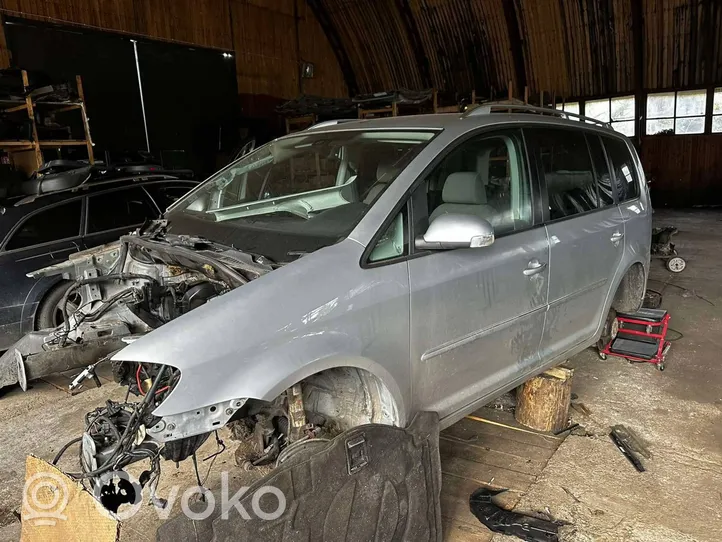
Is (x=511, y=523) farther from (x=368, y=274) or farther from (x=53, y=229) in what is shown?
(x=53, y=229)

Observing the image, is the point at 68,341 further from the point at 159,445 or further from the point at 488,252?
the point at 488,252

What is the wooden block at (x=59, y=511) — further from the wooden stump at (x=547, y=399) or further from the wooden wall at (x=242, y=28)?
the wooden wall at (x=242, y=28)

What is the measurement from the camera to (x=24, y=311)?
169 inches

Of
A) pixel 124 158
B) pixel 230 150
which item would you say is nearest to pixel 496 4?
pixel 230 150

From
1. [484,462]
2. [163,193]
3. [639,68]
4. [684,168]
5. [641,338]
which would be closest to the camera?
[484,462]

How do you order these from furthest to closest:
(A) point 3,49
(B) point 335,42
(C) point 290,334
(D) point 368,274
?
(B) point 335,42, (A) point 3,49, (D) point 368,274, (C) point 290,334

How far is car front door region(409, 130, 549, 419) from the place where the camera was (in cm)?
237

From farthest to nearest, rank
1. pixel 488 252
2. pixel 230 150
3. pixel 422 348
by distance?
pixel 230 150 → pixel 488 252 → pixel 422 348

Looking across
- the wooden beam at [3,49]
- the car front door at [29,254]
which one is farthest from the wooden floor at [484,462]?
the wooden beam at [3,49]

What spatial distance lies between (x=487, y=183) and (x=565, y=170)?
777mm

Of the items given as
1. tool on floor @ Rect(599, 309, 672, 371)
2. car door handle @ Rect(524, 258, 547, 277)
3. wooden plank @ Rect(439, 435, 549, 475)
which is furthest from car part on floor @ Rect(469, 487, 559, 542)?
tool on floor @ Rect(599, 309, 672, 371)

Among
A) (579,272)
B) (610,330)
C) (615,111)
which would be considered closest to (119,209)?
(579,272)

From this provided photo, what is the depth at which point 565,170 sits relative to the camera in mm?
3268

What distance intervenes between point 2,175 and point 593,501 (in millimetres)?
6954
